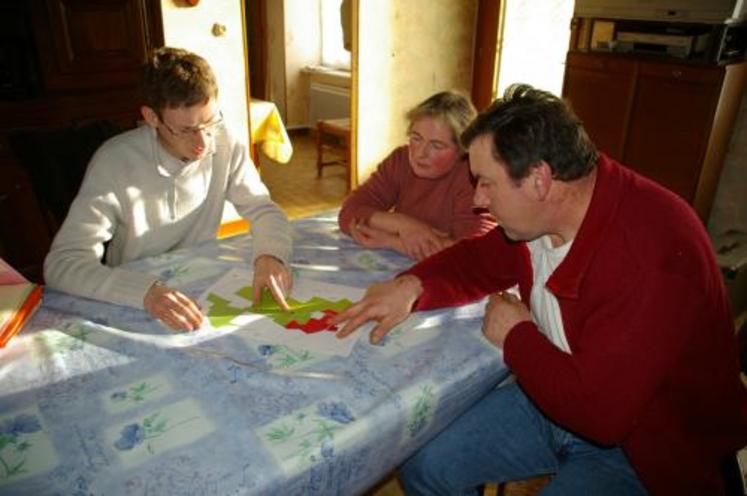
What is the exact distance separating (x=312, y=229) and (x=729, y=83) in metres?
2.42

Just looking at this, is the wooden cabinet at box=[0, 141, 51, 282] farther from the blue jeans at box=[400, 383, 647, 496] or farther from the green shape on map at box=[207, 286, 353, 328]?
the blue jeans at box=[400, 383, 647, 496]

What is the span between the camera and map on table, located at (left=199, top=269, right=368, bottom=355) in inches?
43.7

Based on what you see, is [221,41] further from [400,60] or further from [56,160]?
[56,160]

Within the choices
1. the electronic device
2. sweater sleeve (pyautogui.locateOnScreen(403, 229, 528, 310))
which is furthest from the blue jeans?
the electronic device

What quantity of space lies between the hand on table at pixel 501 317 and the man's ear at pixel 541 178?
263mm

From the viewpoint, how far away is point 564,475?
1110mm

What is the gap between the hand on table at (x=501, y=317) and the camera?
1117 millimetres

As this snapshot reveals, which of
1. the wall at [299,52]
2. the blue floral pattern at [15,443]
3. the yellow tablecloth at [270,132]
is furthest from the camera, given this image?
the wall at [299,52]

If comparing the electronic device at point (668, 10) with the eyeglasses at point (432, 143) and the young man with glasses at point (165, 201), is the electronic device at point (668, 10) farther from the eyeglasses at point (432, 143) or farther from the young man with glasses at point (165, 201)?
the young man with glasses at point (165, 201)

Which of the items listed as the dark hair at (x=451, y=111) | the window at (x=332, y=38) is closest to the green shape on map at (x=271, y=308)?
the dark hair at (x=451, y=111)

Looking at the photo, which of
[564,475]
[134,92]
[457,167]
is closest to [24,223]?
[134,92]

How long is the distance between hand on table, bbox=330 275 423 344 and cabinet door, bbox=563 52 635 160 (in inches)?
94.8

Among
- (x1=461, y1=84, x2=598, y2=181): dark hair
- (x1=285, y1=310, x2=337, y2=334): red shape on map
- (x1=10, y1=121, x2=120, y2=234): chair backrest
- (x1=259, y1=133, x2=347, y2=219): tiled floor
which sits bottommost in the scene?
(x1=259, y1=133, x2=347, y2=219): tiled floor

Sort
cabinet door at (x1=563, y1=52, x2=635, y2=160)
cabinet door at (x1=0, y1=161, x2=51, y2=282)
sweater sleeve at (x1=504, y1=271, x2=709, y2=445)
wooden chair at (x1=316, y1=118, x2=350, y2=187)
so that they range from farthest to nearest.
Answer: wooden chair at (x1=316, y1=118, x2=350, y2=187), cabinet door at (x1=563, y1=52, x2=635, y2=160), cabinet door at (x1=0, y1=161, x2=51, y2=282), sweater sleeve at (x1=504, y1=271, x2=709, y2=445)
